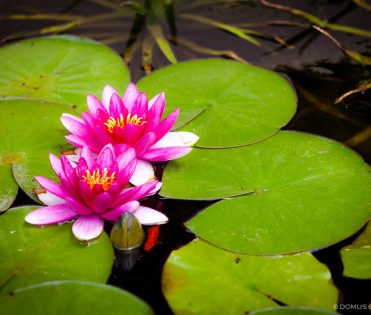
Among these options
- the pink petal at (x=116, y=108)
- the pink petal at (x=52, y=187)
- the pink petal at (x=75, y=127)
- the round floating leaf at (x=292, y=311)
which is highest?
the pink petal at (x=116, y=108)

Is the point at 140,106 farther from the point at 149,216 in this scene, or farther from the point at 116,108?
the point at 149,216

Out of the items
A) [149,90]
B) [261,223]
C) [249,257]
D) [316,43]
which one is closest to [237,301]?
[249,257]

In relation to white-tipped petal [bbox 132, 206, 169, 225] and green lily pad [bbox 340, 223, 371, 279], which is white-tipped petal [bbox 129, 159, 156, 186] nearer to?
white-tipped petal [bbox 132, 206, 169, 225]

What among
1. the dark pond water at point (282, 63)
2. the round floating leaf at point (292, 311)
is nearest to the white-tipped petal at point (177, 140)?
the dark pond water at point (282, 63)

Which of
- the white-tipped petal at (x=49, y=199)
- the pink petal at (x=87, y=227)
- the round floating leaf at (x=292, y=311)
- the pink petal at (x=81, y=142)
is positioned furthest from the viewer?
the pink petal at (x=81, y=142)

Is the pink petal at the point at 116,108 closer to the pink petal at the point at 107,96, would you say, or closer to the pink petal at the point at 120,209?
the pink petal at the point at 107,96

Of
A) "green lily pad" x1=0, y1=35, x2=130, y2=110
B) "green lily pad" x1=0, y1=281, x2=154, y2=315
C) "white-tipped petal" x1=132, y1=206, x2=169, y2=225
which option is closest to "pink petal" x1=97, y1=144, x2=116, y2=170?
"white-tipped petal" x1=132, y1=206, x2=169, y2=225

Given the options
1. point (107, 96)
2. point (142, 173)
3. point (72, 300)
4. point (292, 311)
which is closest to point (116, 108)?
point (107, 96)

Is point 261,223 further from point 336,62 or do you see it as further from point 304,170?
point 336,62

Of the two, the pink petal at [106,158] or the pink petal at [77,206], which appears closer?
Answer: the pink petal at [77,206]
